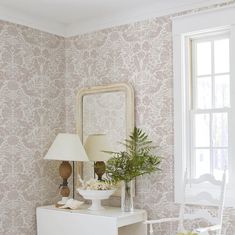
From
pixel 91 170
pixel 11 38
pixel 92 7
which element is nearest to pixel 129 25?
pixel 92 7

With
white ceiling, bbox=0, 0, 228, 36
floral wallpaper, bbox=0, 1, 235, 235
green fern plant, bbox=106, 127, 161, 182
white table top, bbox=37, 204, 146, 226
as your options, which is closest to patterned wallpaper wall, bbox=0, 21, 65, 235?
floral wallpaper, bbox=0, 1, 235, 235

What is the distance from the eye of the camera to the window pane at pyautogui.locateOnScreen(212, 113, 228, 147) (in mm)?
3805

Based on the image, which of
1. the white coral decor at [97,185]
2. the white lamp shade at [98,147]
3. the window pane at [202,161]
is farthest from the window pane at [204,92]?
the white coral decor at [97,185]

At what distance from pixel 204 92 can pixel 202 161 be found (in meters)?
0.63

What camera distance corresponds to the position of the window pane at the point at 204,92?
12.9ft

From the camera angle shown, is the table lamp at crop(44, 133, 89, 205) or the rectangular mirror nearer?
the table lamp at crop(44, 133, 89, 205)

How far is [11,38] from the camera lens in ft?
14.0

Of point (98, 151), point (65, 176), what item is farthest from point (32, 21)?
point (65, 176)

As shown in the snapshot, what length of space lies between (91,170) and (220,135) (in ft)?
4.67

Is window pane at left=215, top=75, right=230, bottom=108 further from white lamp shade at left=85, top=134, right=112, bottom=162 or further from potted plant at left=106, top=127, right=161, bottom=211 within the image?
white lamp shade at left=85, top=134, right=112, bottom=162

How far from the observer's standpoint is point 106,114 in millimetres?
4449

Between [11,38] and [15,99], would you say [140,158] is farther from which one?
[11,38]

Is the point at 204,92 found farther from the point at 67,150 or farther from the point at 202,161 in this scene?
the point at 67,150

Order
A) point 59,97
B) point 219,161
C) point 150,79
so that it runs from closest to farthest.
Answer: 1. point 219,161
2. point 150,79
3. point 59,97
